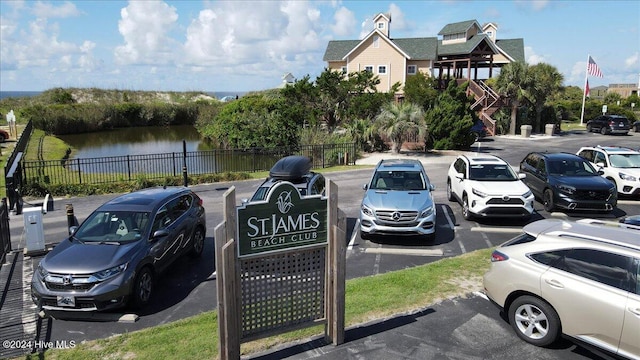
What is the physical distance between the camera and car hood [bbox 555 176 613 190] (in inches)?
526

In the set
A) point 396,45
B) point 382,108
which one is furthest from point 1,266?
point 396,45

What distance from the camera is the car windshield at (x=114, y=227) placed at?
852 centimetres

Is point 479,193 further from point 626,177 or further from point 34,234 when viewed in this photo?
point 34,234

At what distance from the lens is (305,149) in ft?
89.6

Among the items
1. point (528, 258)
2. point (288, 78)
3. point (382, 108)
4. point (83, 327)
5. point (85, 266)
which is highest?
point (288, 78)

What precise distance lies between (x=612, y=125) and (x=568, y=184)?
31.8 metres

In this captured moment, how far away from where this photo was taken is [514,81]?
3884cm

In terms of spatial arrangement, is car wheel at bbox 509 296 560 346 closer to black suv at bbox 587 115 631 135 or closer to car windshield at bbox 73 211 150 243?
car windshield at bbox 73 211 150 243

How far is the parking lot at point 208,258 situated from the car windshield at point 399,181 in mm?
1364

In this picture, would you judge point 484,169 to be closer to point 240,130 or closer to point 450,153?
point 450,153

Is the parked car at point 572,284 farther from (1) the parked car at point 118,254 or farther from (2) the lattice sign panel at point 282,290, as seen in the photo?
(1) the parked car at point 118,254

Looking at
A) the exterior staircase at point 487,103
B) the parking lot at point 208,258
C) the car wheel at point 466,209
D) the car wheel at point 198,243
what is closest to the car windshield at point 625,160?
the parking lot at point 208,258

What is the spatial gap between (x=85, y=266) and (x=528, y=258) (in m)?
6.76

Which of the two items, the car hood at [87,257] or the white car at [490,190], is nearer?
the car hood at [87,257]
